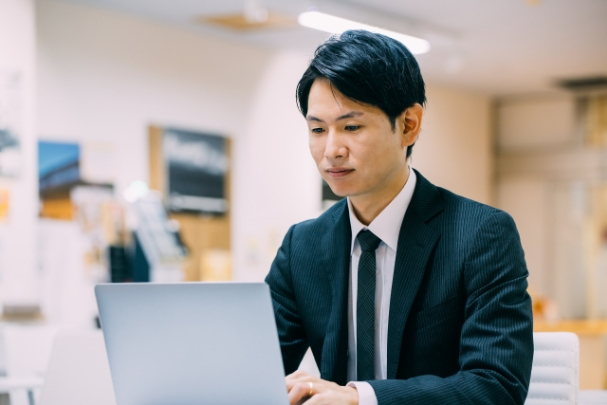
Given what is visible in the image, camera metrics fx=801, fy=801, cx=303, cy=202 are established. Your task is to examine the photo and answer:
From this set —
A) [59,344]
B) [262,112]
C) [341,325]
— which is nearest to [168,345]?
[341,325]

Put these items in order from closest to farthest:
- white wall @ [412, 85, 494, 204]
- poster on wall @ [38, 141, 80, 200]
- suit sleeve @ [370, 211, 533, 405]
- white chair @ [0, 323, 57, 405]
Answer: suit sleeve @ [370, 211, 533, 405] → white chair @ [0, 323, 57, 405] → poster on wall @ [38, 141, 80, 200] → white wall @ [412, 85, 494, 204]

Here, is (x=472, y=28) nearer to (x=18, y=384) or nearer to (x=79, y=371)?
(x=18, y=384)

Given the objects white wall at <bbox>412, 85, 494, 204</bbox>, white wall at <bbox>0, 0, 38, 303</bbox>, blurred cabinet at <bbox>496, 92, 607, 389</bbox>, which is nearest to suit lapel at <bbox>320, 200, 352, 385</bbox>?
white wall at <bbox>0, 0, 38, 303</bbox>

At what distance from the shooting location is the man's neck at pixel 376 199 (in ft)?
5.47

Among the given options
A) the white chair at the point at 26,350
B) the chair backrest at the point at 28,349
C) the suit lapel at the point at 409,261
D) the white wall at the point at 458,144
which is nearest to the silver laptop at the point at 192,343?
the suit lapel at the point at 409,261

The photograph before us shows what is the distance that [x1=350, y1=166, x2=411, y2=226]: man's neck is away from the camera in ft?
5.47

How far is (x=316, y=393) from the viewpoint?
1.32 meters

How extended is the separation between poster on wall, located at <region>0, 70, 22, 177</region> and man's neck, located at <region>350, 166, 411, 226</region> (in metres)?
3.80

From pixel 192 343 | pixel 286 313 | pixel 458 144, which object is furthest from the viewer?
pixel 458 144

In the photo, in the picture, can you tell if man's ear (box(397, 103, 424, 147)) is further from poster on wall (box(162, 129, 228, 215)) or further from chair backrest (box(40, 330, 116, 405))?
poster on wall (box(162, 129, 228, 215))

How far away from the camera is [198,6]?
593cm

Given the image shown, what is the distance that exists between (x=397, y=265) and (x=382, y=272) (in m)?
0.06

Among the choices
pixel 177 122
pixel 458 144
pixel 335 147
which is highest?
pixel 458 144

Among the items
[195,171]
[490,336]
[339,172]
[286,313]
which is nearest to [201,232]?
[195,171]
